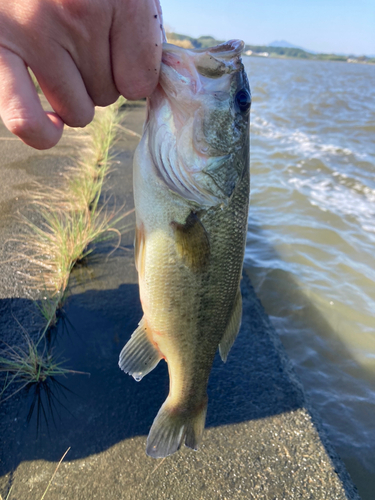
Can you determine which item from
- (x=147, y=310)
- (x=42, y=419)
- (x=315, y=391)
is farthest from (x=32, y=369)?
(x=315, y=391)

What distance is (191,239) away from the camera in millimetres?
1646

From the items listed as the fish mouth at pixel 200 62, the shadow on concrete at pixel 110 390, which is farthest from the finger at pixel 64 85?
→ the shadow on concrete at pixel 110 390

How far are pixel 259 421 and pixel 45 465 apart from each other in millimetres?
1344

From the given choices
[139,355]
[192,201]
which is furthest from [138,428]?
[192,201]

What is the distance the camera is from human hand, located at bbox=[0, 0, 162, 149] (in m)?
1.02

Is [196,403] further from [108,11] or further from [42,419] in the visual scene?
[108,11]

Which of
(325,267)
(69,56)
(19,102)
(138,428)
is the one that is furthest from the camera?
(325,267)

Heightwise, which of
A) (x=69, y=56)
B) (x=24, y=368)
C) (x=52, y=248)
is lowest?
(x=24, y=368)

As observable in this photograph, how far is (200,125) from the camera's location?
1665mm

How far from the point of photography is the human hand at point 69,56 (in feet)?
3.33

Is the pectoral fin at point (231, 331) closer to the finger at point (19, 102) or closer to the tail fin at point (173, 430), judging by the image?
the tail fin at point (173, 430)

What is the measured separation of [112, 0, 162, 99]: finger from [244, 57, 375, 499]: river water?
9.71 feet

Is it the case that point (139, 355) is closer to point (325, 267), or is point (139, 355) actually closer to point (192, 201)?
point (192, 201)

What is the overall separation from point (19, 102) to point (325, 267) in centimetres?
494
